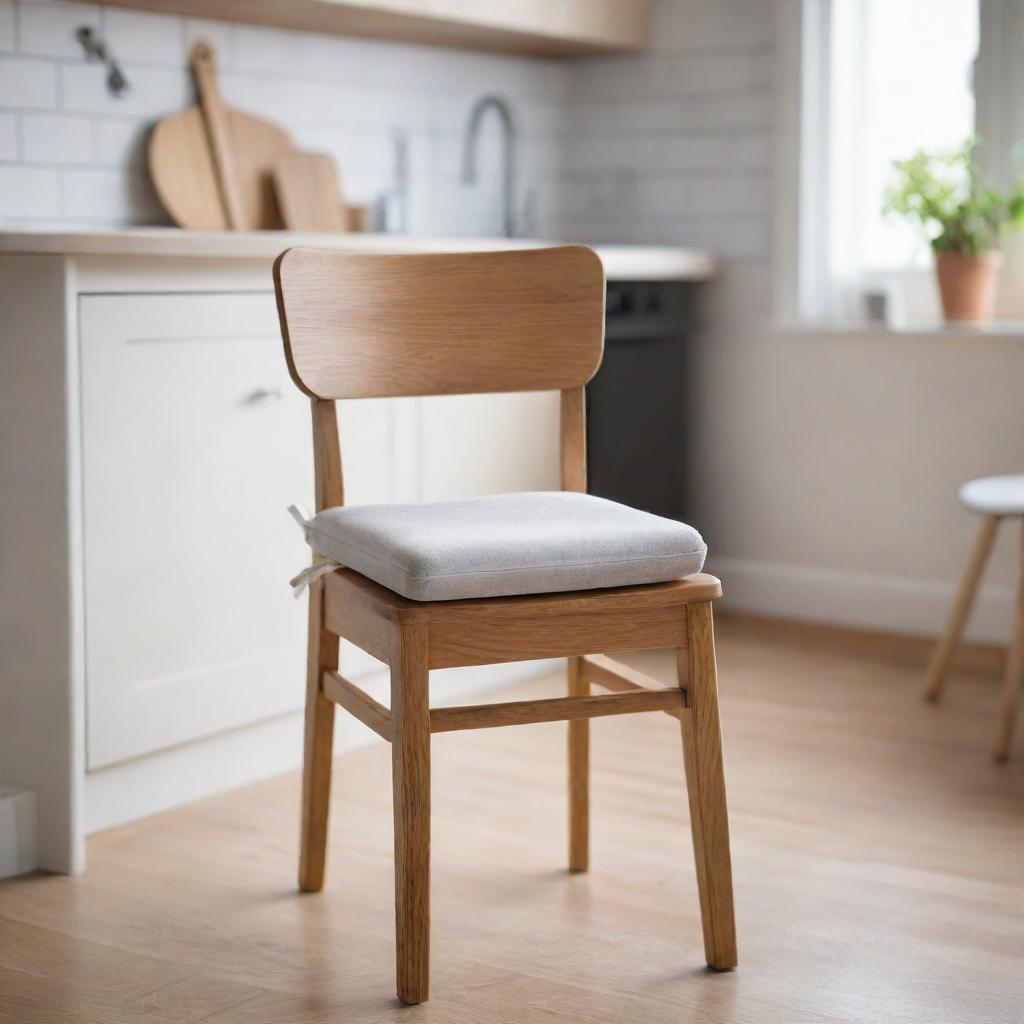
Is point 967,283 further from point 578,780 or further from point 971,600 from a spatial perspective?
point 578,780

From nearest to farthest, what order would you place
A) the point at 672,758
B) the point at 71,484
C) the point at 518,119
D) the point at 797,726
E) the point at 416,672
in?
1. the point at 416,672
2. the point at 71,484
3. the point at 672,758
4. the point at 797,726
5. the point at 518,119

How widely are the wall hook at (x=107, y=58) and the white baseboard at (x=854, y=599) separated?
6.47ft

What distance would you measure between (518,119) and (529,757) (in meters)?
1.98

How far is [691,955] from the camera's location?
6.82ft

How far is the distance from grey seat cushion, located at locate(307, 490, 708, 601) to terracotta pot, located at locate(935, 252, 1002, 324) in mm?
1973

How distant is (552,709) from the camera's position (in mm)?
1931

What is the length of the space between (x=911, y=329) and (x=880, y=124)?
1.84 ft

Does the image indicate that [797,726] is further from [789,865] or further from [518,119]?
[518,119]

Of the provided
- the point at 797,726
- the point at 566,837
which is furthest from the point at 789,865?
the point at 797,726

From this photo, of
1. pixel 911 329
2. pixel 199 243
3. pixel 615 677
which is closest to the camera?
pixel 615 677

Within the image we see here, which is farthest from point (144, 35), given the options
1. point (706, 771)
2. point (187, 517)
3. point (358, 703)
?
point (706, 771)

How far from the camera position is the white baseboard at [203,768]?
102 inches

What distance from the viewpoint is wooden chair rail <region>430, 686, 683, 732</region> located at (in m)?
1.90

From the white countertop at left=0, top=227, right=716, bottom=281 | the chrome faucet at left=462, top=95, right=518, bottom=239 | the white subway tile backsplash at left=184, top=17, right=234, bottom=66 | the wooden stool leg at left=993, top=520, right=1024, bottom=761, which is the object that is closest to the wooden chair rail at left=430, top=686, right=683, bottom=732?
the white countertop at left=0, top=227, right=716, bottom=281
